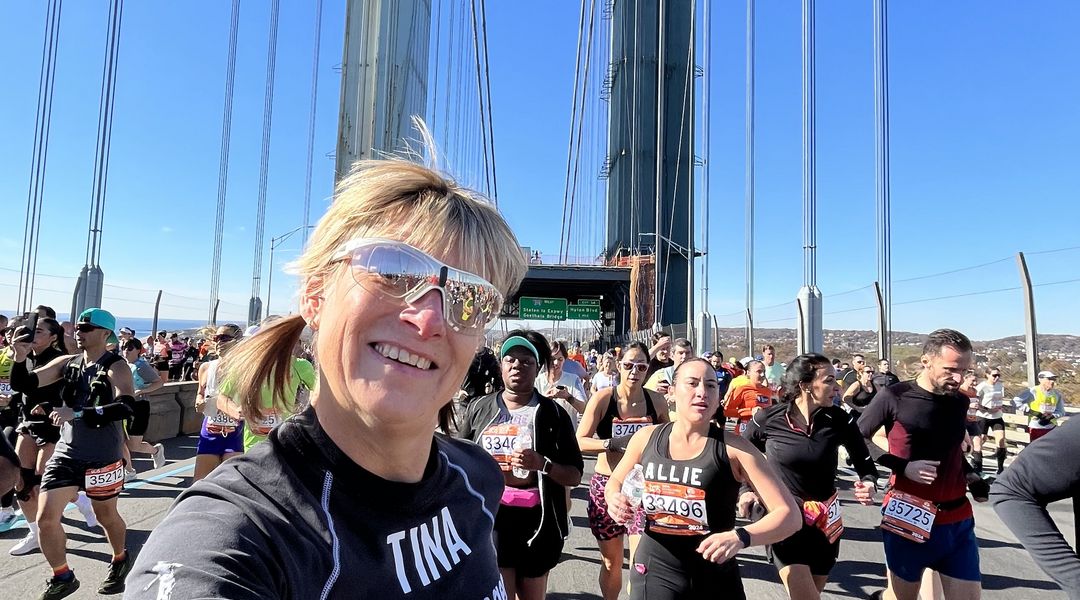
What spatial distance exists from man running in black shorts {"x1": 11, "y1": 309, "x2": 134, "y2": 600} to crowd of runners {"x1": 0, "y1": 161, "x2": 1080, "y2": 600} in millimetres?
15

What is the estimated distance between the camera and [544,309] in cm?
3569

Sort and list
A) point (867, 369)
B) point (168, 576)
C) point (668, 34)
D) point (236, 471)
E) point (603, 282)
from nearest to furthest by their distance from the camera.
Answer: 1. point (168, 576)
2. point (236, 471)
3. point (867, 369)
4. point (603, 282)
5. point (668, 34)

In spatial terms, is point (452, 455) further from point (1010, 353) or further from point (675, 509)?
point (1010, 353)

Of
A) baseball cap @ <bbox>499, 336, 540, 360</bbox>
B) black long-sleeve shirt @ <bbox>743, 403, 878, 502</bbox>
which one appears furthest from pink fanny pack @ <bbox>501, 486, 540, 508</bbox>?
black long-sleeve shirt @ <bbox>743, 403, 878, 502</bbox>

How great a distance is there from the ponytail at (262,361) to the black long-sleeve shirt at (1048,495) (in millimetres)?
2484

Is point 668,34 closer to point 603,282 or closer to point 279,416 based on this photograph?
point 603,282

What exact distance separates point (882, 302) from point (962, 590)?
8.03 m

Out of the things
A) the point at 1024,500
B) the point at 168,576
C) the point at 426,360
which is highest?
the point at 426,360

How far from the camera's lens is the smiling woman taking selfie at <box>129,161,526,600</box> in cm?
82

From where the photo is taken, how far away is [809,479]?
3.94 metres

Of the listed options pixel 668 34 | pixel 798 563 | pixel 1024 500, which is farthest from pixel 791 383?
pixel 668 34

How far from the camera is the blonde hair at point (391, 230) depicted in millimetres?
1062

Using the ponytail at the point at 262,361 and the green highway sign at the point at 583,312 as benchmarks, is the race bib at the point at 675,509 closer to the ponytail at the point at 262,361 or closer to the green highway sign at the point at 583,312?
the ponytail at the point at 262,361

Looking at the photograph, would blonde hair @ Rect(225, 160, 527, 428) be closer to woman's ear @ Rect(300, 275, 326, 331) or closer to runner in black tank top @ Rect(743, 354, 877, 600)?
woman's ear @ Rect(300, 275, 326, 331)
